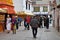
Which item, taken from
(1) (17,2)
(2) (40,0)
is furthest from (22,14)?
(2) (40,0)

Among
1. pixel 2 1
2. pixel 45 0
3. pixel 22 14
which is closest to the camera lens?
pixel 2 1

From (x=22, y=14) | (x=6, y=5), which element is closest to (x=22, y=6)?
(x=22, y=14)

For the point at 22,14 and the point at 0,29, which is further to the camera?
the point at 22,14

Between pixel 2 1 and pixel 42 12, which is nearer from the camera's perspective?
pixel 2 1

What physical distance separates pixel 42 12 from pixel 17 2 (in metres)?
32.3

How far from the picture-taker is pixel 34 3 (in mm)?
93000

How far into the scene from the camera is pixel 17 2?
185 feet

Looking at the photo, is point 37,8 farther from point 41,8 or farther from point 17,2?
point 17,2

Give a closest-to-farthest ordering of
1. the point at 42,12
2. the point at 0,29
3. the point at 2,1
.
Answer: the point at 0,29, the point at 2,1, the point at 42,12

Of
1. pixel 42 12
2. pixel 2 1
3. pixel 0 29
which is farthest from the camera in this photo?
pixel 42 12

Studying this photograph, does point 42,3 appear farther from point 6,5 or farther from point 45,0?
point 6,5

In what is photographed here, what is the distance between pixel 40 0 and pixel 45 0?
1.94m

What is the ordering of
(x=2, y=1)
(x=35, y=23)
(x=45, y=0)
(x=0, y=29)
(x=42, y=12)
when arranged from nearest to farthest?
(x=35, y=23)
(x=0, y=29)
(x=2, y=1)
(x=42, y=12)
(x=45, y=0)

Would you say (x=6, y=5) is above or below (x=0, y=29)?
above
